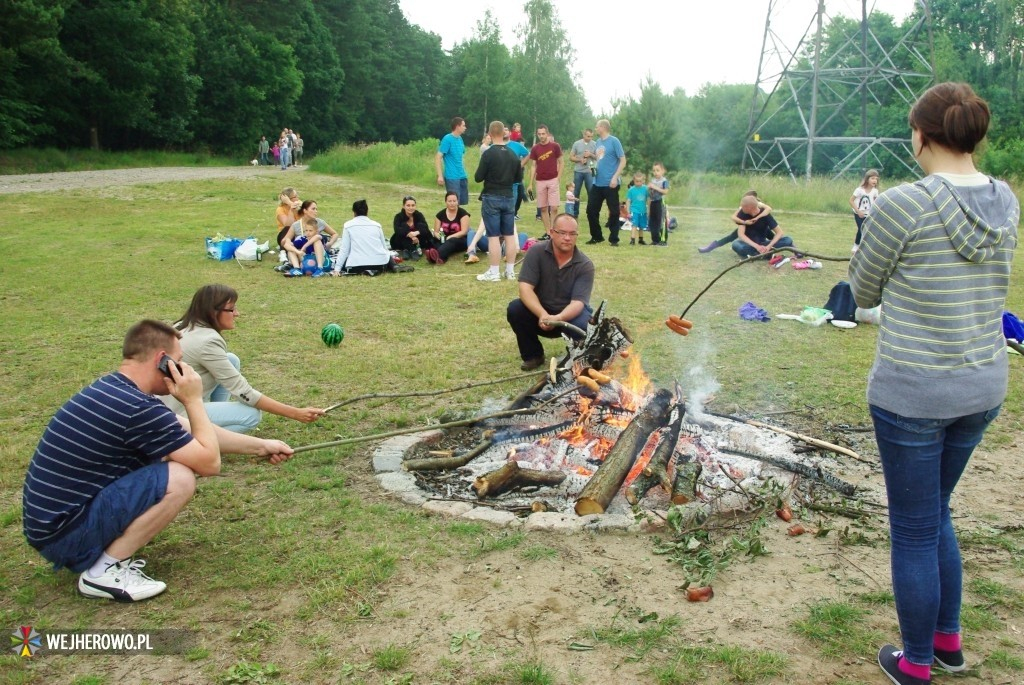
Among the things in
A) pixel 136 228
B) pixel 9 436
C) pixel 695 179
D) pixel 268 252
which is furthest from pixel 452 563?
pixel 695 179

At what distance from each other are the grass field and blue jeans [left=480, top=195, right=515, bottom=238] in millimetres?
844

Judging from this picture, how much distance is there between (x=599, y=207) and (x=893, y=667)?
1183 centimetres

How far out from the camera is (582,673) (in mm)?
2969

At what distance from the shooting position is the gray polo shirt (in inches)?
262

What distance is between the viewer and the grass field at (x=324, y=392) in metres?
3.12

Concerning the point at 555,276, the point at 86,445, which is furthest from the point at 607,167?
the point at 86,445

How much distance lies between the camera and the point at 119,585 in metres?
3.50

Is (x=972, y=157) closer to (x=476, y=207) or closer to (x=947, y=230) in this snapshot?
(x=947, y=230)

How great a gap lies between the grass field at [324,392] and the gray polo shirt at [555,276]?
84 centimetres

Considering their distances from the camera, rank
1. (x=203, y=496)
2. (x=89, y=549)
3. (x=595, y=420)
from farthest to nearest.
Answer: (x=595, y=420)
(x=203, y=496)
(x=89, y=549)

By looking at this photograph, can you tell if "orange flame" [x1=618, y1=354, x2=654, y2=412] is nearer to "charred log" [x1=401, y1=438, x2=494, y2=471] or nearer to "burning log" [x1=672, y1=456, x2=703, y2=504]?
"burning log" [x1=672, y1=456, x2=703, y2=504]

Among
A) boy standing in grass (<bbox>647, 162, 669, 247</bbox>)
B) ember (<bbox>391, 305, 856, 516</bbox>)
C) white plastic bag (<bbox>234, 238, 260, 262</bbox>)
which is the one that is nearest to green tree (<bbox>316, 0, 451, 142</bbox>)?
boy standing in grass (<bbox>647, 162, 669, 247</bbox>)

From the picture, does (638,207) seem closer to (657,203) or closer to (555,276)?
(657,203)

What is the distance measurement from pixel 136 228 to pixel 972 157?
615 inches
